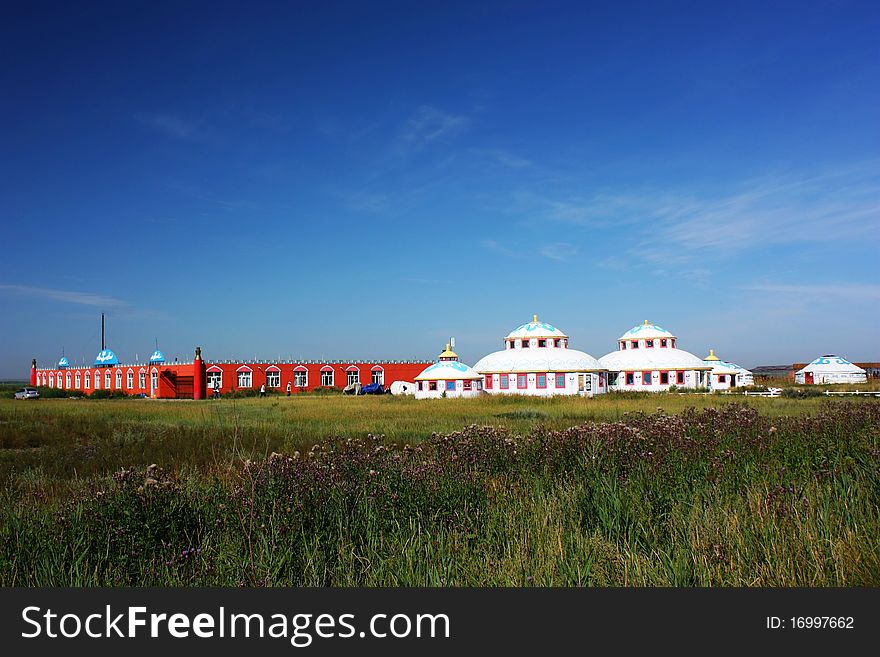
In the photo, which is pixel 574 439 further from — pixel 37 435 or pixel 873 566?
pixel 37 435

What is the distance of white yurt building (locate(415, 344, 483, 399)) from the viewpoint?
53062 millimetres

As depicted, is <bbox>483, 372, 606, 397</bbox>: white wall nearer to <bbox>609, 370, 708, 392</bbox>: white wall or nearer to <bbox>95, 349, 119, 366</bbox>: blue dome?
<bbox>609, 370, 708, 392</bbox>: white wall

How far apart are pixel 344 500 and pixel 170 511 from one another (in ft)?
5.11

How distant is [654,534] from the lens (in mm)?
5055

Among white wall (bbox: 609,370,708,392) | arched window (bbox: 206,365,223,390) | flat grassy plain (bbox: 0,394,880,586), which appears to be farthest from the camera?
arched window (bbox: 206,365,223,390)

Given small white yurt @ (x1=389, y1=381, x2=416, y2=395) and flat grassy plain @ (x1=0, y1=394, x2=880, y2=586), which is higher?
flat grassy plain @ (x1=0, y1=394, x2=880, y2=586)

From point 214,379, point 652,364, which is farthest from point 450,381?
point 214,379

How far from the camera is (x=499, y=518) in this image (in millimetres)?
5734

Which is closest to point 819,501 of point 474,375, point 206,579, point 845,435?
point 845,435

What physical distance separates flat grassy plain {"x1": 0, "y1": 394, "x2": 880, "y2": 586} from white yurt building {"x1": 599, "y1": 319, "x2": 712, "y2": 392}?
50688 mm

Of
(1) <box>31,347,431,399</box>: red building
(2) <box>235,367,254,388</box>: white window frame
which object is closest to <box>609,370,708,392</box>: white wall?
(1) <box>31,347,431,399</box>: red building

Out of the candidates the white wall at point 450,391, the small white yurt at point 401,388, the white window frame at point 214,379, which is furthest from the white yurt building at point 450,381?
the white window frame at point 214,379

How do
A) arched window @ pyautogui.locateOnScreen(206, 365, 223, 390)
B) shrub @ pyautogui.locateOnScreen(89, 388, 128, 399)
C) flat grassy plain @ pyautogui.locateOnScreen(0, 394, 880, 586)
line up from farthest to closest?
arched window @ pyautogui.locateOnScreen(206, 365, 223, 390) → shrub @ pyautogui.locateOnScreen(89, 388, 128, 399) → flat grassy plain @ pyautogui.locateOnScreen(0, 394, 880, 586)

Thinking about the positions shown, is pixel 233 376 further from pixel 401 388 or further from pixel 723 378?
pixel 723 378
